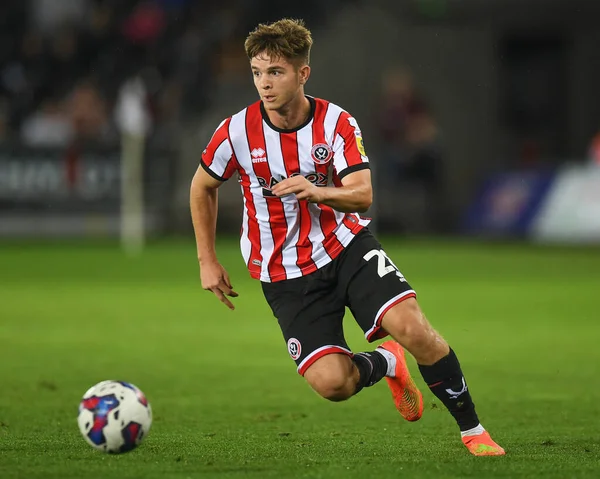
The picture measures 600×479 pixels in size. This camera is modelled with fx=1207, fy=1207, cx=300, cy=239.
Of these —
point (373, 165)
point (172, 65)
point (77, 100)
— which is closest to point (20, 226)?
point (77, 100)

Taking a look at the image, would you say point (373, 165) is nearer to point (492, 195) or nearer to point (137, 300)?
point (492, 195)

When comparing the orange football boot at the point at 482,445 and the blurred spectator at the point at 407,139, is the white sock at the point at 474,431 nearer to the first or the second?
the orange football boot at the point at 482,445

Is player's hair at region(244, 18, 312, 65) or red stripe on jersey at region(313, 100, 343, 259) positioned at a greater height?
player's hair at region(244, 18, 312, 65)

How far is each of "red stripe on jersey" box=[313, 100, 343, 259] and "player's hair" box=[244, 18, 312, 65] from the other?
0.85 ft

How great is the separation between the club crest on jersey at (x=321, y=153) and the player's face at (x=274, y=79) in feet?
0.91

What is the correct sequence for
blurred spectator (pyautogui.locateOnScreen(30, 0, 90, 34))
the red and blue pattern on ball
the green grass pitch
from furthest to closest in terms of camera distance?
blurred spectator (pyautogui.locateOnScreen(30, 0, 90, 34)) < the green grass pitch < the red and blue pattern on ball

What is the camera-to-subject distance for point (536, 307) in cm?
1251

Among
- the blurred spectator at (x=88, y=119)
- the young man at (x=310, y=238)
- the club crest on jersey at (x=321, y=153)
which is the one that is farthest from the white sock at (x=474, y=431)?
the blurred spectator at (x=88, y=119)

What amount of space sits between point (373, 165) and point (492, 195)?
2.37 m

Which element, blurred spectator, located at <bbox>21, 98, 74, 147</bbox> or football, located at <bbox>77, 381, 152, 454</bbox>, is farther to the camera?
blurred spectator, located at <bbox>21, 98, 74, 147</bbox>

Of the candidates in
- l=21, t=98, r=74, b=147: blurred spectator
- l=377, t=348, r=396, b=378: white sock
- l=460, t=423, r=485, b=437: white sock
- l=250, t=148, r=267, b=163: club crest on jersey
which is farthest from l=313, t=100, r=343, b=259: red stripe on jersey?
l=21, t=98, r=74, b=147: blurred spectator

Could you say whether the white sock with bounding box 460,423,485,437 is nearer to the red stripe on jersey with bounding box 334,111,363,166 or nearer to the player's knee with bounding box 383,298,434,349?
the player's knee with bounding box 383,298,434,349

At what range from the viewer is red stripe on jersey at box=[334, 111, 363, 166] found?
19.1 ft

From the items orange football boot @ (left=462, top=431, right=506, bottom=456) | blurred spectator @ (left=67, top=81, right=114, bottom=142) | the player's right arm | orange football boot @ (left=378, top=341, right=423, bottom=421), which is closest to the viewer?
orange football boot @ (left=462, top=431, right=506, bottom=456)
